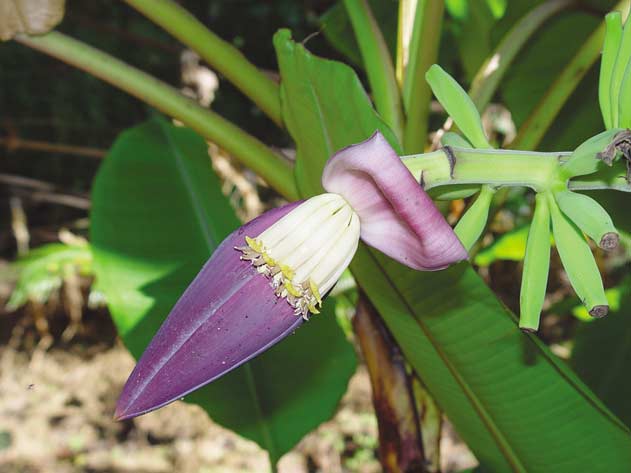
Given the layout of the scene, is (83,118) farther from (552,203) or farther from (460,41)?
(552,203)

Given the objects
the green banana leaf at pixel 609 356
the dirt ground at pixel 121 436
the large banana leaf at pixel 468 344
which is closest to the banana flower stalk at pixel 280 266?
the large banana leaf at pixel 468 344

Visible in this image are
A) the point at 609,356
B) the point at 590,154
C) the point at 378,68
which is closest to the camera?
Result: the point at 590,154

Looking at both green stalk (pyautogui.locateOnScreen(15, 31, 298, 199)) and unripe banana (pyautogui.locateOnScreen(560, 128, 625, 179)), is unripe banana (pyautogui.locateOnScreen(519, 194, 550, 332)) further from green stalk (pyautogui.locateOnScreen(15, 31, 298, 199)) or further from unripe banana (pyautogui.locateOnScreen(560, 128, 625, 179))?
green stalk (pyautogui.locateOnScreen(15, 31, 298, 199))

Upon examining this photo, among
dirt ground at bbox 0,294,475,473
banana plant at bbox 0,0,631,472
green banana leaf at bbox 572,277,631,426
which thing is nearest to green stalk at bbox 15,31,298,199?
banana plant at bbox 0,0,631,472

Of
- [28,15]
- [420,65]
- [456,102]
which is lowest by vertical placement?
[456,102]

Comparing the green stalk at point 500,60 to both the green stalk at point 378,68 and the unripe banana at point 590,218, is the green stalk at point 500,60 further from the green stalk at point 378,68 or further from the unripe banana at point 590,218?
the unripe banana at point 590,218

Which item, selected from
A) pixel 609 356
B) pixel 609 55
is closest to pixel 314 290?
pixel 609 55

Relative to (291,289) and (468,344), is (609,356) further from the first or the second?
(291,289)

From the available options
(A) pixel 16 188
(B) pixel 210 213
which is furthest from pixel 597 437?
(A) pixel 16 188
